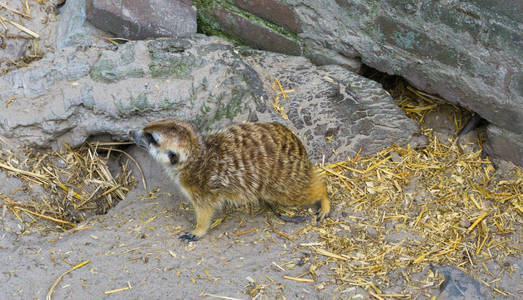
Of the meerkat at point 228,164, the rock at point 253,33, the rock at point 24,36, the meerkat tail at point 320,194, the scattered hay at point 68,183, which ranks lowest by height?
the scattered hay at point 68,183

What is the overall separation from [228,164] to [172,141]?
0.36 metres

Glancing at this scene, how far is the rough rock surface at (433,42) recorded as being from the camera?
313 cm

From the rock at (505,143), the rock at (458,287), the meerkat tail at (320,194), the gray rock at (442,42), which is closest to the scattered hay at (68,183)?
the meerkat tail at (320,194)

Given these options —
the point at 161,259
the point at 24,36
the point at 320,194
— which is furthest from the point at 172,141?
the point at 24,36

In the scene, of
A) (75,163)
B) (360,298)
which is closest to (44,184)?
(75,163)

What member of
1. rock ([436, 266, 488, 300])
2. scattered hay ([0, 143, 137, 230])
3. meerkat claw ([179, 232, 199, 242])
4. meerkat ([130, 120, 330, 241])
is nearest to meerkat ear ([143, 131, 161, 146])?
meerkat ([130, 120, 330, 241])

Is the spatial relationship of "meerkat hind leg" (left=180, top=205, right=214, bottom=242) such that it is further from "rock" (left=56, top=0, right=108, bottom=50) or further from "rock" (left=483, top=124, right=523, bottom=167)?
"rock" (left=483, top=124, right=523, bottom=167)

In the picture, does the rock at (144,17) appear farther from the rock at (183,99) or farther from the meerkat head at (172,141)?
the meerkat head at (172,141)

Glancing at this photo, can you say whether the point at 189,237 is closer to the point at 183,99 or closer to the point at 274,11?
the point at 183,99

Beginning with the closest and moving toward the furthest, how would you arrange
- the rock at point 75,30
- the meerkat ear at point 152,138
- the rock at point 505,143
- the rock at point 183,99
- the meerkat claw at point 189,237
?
1. the meerkat ear at point 152,138
2. the meerkat claw at point 189,237
3. the rock at point 505,143
4. the rock at point 183,99
5. the rock at point 75,30

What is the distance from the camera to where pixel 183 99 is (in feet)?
12.2

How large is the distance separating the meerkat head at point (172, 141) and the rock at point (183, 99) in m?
0.65

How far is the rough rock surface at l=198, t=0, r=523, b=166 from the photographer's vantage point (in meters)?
3.13

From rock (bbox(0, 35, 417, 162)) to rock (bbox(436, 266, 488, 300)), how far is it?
1.17m
